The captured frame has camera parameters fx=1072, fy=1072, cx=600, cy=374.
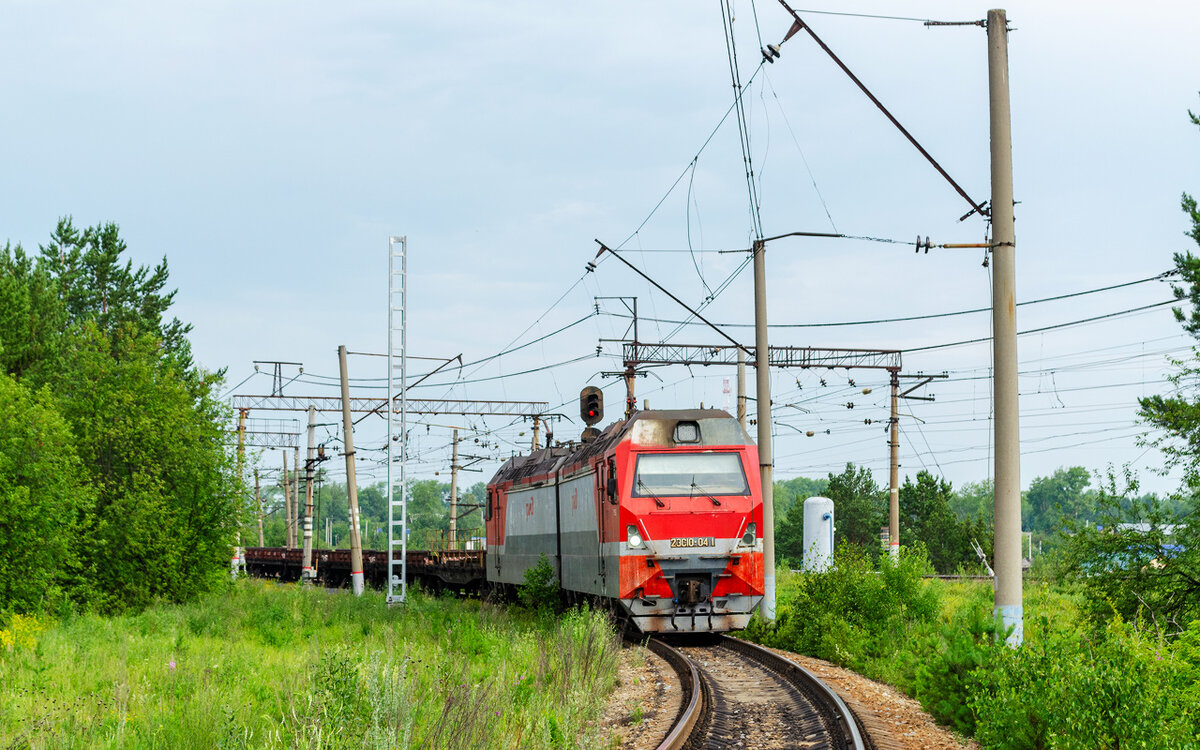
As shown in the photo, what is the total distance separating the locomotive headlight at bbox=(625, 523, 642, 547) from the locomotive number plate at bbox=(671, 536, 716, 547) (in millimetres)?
564

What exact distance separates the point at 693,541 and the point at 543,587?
651cm

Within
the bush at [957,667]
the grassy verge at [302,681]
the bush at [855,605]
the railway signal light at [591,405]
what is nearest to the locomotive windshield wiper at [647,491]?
the grassy verge at [302,681]

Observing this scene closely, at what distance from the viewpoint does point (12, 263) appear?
4434 centimetres

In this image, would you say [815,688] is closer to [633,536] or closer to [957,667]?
[957,667]

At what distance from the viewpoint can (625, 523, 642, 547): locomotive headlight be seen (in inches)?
668

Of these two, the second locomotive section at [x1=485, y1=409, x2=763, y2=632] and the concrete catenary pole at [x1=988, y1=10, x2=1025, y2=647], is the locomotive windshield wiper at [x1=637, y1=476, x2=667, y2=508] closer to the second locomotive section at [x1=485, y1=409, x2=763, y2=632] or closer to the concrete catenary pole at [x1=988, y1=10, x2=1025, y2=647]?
the second locomotive section at [x1=485, y1=409, x2=763, y2=632]

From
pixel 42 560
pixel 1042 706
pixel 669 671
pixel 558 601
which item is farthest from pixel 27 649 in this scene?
pixel 1042 706

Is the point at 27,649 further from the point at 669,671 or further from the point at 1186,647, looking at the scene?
the point at 1186,647

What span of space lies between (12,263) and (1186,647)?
46.2 metres

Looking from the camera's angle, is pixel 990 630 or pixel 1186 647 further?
pixel 990 630

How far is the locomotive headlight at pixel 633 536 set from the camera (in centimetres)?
1697

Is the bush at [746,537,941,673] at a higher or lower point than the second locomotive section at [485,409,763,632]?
lower

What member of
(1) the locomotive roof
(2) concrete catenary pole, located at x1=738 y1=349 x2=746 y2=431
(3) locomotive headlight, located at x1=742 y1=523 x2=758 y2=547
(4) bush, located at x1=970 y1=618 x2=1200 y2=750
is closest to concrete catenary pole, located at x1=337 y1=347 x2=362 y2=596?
(2) concrete catenary pole, located at x1=738 y1=349 x2=746 y2=431

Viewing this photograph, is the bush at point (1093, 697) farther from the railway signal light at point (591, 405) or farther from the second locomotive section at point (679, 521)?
the railway signal light at point (591, 405)
